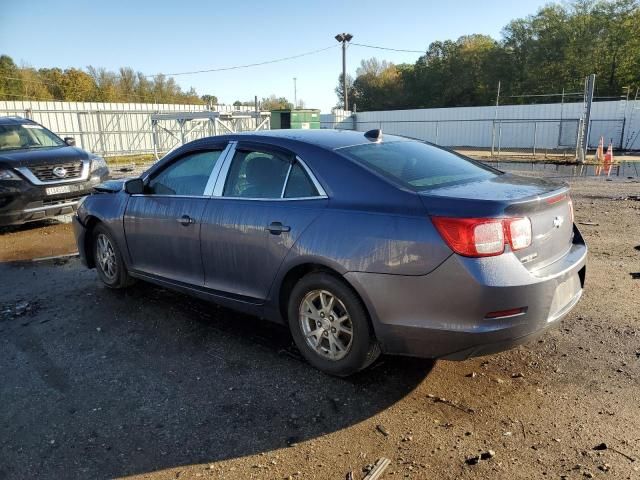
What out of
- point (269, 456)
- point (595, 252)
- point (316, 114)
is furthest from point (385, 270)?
point (316, 114)

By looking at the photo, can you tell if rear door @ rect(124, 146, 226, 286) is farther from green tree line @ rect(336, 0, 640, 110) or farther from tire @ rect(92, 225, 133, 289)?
green tree line @ rect(336, 0, 640, 110)

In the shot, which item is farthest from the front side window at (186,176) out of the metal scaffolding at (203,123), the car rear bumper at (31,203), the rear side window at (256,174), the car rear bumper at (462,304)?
the metal scaffolding at (203,123)

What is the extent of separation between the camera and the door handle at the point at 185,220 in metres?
4.09

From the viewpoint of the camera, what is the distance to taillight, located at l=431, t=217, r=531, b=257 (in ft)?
8.97

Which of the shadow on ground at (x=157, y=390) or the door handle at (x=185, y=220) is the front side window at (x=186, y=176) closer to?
the door handle at (x=185, y=220)

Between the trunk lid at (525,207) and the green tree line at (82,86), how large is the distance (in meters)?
44.4

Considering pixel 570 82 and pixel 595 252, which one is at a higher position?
pixel 570 82

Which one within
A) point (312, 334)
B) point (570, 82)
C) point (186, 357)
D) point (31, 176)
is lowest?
point (186, 357)

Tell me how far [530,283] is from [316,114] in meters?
26.0

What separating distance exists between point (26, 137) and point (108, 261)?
5611 millimetres

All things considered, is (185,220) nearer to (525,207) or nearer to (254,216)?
(254,216)

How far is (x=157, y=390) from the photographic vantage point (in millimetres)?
3334

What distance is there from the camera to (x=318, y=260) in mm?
3209

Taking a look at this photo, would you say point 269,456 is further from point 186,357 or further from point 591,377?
point 591,377
